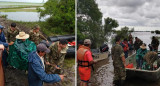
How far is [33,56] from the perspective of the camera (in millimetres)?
2562

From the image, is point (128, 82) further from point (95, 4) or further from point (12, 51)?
point (95, 4)

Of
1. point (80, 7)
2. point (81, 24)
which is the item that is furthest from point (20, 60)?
point (80, 7)

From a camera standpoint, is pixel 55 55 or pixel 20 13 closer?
pixel 55 55

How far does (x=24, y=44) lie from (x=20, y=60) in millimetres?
326

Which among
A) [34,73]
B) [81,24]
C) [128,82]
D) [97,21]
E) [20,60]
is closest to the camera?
[34,73]

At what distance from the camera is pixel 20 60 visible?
343cm

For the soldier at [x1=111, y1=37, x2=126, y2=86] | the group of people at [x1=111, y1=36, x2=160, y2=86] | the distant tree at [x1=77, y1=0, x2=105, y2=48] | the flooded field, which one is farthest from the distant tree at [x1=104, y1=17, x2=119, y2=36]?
the soldier at [x1=111, y1=37, x2=126, y2=86]

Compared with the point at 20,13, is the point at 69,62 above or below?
below

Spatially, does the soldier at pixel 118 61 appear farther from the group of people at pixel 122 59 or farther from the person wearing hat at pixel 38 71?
the person wearing hat at pixel 38 71

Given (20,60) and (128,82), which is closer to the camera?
(20,60)

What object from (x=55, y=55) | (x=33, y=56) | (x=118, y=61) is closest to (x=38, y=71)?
(x=33, y=56)

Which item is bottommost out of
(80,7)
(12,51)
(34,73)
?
(34,73)

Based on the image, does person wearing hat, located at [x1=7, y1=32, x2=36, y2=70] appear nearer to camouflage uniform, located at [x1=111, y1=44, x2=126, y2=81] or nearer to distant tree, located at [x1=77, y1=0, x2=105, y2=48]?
camouflage uniform, located at [x1=111, y1=44, x2=126, y2=81]

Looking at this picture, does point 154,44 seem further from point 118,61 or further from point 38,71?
point 38,71
